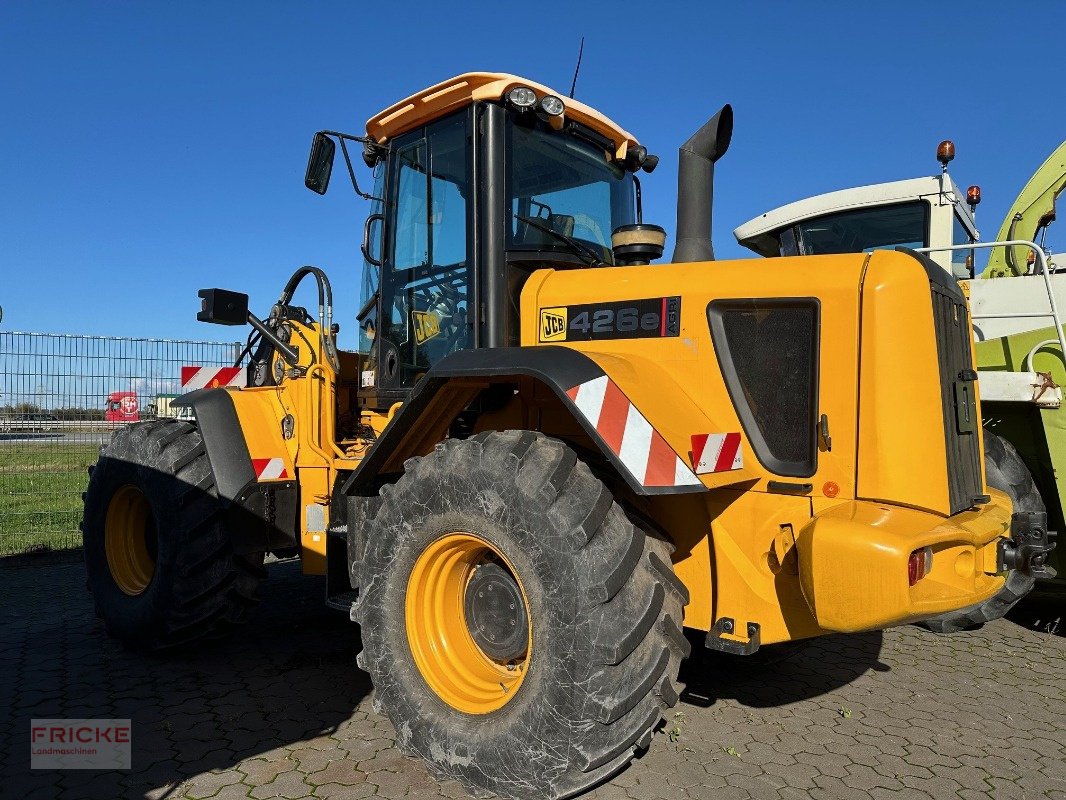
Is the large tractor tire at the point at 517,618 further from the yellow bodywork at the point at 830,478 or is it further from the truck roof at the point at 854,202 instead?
the truck roof at the point at 854,202

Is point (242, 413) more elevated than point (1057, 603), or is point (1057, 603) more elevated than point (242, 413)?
point (242, 413)

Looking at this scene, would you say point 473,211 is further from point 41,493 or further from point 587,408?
point 41,493

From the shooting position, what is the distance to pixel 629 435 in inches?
109

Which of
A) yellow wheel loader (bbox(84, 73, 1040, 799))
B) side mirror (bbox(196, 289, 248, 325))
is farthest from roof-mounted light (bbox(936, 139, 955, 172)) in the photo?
side mirror (bbox(196, 289, 248, 325))

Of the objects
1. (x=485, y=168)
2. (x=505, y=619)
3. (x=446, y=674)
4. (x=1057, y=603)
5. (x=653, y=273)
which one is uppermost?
(x=485, y=168)

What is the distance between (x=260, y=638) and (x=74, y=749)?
1610 millimetres

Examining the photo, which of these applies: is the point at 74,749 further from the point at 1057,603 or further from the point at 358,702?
the point at 1057,603

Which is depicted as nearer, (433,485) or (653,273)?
(433,485)

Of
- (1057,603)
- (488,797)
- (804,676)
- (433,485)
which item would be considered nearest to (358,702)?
(488,797)

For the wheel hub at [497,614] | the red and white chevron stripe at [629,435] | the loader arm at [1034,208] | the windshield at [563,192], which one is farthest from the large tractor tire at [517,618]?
the loader arm at [1034,208]

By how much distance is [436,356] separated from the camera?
13.3 feet

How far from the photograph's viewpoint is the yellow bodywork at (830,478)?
266 cm

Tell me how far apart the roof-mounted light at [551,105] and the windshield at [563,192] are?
14cm

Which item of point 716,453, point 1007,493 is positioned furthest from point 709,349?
point 1007,493
